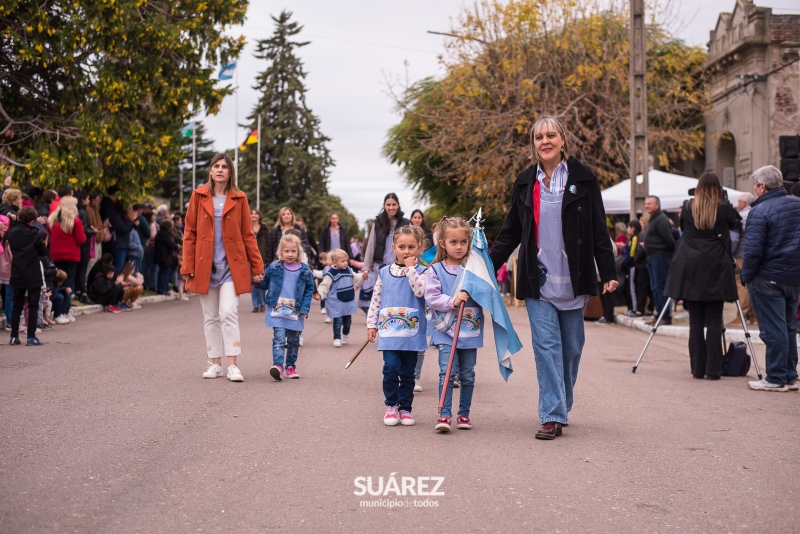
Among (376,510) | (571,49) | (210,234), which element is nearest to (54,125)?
(210,234)

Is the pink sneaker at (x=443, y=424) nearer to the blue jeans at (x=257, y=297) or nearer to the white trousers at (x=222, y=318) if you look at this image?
the white trousers at (x=222, y=318)

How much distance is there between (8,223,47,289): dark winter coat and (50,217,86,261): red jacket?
11.0 feet

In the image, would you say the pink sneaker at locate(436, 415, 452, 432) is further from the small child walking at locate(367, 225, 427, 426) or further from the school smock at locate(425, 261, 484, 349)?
the school smock at locate(425, 261, 484, 349)

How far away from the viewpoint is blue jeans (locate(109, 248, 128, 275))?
19.7 m

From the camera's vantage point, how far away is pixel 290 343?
10.2 m

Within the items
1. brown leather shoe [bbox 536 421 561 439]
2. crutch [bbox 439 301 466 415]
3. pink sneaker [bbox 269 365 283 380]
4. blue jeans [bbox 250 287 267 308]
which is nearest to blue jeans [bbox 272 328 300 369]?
pink sneaker [bbox 269 365 283 380]

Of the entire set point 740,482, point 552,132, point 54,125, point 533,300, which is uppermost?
point 54,125

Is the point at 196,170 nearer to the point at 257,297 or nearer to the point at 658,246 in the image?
the point at 257,297

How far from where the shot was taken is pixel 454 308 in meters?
7.30

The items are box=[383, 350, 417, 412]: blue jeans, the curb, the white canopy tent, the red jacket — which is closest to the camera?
box=[383, 350, 417, 412]: blue jeans

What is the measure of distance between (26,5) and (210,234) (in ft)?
43.0

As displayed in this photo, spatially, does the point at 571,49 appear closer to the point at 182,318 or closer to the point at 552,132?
the point at 182,318

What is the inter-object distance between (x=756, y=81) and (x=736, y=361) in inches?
910

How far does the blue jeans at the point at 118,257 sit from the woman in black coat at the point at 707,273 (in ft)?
39.6
